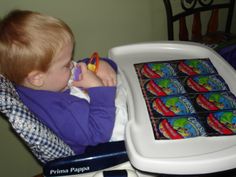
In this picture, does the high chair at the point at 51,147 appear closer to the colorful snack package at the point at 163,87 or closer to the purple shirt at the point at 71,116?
the purple shirt at the point at 71,116

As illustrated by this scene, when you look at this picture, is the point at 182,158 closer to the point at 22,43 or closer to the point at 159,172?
the point at 159,172

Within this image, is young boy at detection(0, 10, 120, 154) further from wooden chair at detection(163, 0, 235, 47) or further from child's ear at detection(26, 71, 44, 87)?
wooden chair at detection(163, 0, 235, 47)

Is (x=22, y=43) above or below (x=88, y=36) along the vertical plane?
above

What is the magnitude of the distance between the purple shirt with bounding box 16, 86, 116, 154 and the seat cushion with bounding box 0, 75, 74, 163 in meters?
0.04

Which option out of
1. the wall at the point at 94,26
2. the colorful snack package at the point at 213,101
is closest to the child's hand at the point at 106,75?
the colorful snack package at the point at 213,101

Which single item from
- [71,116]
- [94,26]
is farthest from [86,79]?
[94,26]

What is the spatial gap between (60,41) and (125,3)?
61 centimetres

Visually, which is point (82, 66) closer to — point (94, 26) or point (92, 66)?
point (92, 66)

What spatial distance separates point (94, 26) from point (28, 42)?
58cm

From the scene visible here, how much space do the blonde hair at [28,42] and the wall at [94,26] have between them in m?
0.39

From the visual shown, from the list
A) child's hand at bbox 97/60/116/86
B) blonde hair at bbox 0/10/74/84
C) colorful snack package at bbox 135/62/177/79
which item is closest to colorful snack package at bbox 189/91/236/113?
colorful snack package at bbox 135/62/177/79

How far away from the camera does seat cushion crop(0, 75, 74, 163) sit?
645 mm

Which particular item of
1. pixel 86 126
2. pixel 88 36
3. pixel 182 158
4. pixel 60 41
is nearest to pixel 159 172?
pixel 182 158

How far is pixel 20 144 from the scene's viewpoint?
132 cm
